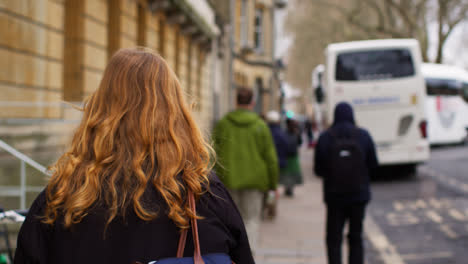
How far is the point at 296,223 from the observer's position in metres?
8.45

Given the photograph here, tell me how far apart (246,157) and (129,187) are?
3730 mm

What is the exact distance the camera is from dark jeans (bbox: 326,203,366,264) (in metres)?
5.08

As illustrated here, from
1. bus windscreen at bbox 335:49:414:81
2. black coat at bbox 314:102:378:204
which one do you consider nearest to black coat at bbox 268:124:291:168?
black coat at bbox 314:102:378:204

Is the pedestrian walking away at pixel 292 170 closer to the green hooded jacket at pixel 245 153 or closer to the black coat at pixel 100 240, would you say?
the green hooded jacket at pixel 245 153

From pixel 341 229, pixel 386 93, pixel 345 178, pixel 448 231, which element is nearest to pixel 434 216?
pixel 448 231

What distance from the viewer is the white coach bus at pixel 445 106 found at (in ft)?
65.7

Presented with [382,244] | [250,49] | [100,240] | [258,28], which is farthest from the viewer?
[258,28]

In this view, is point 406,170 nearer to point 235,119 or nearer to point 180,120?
point 235,119

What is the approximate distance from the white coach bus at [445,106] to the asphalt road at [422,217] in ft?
17.9

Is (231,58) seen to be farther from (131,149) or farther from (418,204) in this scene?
(131,149)

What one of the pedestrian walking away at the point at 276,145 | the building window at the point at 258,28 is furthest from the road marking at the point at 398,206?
the building window at the point at 258,28

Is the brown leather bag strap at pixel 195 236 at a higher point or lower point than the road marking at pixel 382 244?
higher

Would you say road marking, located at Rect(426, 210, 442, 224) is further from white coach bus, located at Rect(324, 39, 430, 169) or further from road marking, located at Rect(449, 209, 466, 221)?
white coach bus, located at Rect(324, 39, 430, 169)

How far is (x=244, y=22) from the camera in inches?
1077
